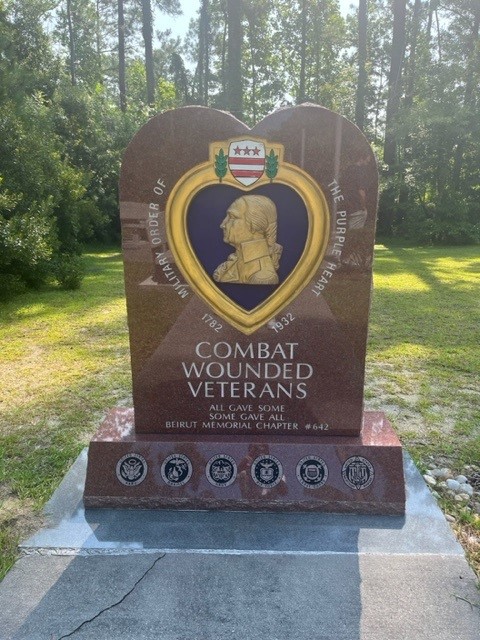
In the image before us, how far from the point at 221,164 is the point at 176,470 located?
4.87 ft

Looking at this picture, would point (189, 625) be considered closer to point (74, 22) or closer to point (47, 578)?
point (47, 578)

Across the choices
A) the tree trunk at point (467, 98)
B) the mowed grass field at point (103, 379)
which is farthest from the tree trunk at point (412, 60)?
the mowed grass field at point (103, 379)

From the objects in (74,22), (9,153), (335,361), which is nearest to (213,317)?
(335,361)

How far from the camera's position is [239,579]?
6.86 ft

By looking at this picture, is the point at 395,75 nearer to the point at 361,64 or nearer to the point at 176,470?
the point at 361,64

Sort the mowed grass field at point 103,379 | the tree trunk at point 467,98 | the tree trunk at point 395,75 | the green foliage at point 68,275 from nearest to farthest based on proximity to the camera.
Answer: the mowed grass field at point 103,379, the green foliage at point 68,275, the tree trunk at point 467,98, the tree trunk at point 395,75

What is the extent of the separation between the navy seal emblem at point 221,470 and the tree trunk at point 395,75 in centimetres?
2000

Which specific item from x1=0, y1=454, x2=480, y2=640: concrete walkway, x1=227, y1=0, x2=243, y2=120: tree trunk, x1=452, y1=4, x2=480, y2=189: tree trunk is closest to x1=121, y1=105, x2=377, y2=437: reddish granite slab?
x1=0, y1=454, x2=480, y2=640: concrete walkway

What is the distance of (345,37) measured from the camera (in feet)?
101

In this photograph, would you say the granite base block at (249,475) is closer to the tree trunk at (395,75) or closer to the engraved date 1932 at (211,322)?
the engraved date 1932 at (211,322)

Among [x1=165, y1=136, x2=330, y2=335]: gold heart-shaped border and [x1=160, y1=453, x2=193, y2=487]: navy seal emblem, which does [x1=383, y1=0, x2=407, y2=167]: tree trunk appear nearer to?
[x1=165, y1=136, x2=330, y2=335]: gold heart-shaped border

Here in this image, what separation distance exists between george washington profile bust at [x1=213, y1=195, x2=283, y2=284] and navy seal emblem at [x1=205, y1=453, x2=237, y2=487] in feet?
2.88

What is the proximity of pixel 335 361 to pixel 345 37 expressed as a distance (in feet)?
109

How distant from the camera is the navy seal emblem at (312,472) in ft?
8.35
